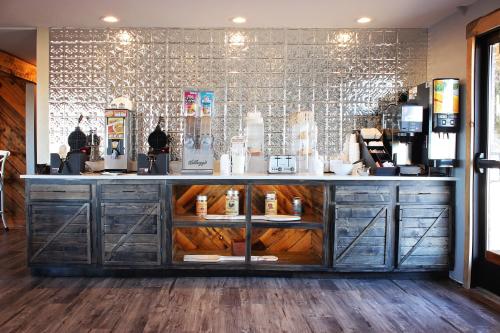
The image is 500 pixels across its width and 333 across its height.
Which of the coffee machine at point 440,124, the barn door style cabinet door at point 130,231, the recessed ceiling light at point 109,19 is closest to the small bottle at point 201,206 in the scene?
the barn door style cabinet door at point 130,231


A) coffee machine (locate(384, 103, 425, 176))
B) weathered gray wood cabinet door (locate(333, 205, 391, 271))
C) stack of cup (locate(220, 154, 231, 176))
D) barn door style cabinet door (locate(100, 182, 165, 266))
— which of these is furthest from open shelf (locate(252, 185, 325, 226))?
barn door style cabinet door (locate(100, 182, 165, 266))

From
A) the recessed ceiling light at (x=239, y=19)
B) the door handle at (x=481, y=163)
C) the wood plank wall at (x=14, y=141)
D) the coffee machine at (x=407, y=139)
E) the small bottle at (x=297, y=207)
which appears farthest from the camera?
the wood plank wall at (x=14, y=141)

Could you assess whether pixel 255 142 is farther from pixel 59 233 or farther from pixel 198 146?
pixel 59 233

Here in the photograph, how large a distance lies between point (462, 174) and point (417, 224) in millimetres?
612

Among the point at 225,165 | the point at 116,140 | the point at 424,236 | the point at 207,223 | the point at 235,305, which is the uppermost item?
the point at 116,140

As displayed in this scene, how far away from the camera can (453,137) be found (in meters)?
3.91

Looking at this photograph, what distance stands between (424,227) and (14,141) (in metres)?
6.64

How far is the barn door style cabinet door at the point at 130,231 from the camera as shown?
3.85m

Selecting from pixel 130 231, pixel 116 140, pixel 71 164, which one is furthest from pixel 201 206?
pixel 71 164

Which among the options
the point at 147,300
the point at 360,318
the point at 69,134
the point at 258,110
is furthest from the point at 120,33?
the point at 360,318

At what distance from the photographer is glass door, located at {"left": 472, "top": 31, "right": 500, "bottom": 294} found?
359 cm

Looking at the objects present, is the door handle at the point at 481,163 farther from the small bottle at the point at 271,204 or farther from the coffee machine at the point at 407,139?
the small bottle at the point at 271,204

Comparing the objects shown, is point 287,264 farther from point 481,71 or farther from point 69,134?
point 69,134

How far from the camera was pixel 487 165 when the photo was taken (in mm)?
3627
